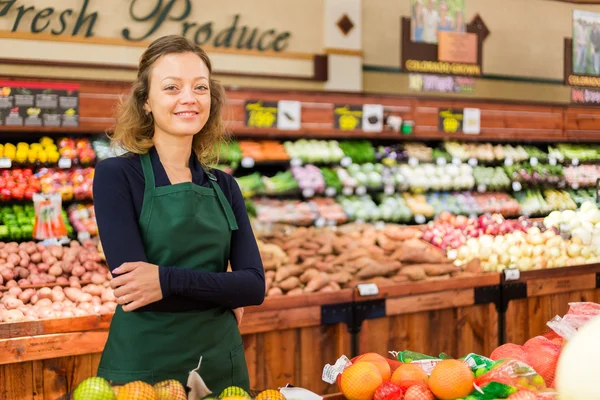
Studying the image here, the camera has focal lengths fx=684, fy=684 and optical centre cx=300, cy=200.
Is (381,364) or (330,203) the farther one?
(330,203)

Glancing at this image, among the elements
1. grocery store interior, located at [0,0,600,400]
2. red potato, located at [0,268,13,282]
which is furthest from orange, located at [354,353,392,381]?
red potato, located at [0,268,13,282]

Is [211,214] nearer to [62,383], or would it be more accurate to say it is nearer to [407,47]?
[62,383]

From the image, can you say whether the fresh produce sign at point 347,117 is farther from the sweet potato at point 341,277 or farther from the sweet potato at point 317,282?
the sweet potato at point 317,282

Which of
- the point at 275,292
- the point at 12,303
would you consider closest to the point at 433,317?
the point at 275,292

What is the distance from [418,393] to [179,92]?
993mm

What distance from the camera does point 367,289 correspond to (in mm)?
4008

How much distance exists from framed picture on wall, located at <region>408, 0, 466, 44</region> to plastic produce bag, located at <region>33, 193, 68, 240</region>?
450 cm

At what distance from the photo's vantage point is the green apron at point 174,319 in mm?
1848

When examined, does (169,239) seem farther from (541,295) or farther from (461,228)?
(461,228)

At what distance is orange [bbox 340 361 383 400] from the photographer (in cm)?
158

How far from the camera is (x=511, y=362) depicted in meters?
1.58

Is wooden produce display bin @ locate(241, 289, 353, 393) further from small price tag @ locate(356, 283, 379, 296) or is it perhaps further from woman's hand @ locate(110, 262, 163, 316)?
woman's hand @ locate(110, 262, 163, 316)

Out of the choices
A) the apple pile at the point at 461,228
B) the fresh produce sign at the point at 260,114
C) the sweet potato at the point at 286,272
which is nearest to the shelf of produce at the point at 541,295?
the apple pile at the point at 461,228

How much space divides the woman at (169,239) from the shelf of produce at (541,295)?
3011 mm
